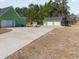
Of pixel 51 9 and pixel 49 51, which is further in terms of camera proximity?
pixel 51 9

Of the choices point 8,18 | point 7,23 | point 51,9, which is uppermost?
point 51,9

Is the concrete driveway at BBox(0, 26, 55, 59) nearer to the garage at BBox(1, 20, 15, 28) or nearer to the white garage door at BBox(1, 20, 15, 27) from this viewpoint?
the garage at BBox(1, 20, 15, 28)

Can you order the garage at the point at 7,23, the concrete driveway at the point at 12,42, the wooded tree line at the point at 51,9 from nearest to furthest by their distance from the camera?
the concrete driveway at the point at 12,42 → the garage at the point at 7,23 → the wooded tree line at the point at 51,9

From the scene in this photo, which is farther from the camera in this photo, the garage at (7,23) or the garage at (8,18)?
the garage at (8,18)

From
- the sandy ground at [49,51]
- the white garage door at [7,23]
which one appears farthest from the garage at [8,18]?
the sandy ground at [49,51]

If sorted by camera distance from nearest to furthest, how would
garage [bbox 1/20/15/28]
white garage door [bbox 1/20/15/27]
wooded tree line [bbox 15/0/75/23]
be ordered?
1. garage [bbox 1/20/15/28]
2. white garage door [bbox 1/20/15/27]
3. wooded tree line [bbox 15/0/75/23]

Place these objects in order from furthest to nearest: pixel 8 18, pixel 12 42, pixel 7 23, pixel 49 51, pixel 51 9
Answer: pixel 51 9 → pixel 8 18 → pixel 7 23 → pixel 12 42 → pixel 49 51

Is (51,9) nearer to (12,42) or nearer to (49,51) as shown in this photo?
(12,42)

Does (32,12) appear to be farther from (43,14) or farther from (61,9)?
(61,9)

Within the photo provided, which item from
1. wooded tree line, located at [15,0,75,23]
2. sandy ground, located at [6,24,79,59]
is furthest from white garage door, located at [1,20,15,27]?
sandy ground, located at [6,24,79,59]

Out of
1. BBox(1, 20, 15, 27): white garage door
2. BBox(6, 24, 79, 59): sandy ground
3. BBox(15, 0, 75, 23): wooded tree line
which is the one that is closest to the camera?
BBox(6, 24, 79, 59): sandy ground

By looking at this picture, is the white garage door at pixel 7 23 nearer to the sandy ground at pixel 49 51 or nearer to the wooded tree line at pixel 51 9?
the wooded tree line at pixel 51 9

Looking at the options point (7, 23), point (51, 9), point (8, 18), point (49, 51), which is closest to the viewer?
point (49, 51)

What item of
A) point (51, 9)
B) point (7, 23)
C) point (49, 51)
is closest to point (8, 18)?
point (7, 23)
